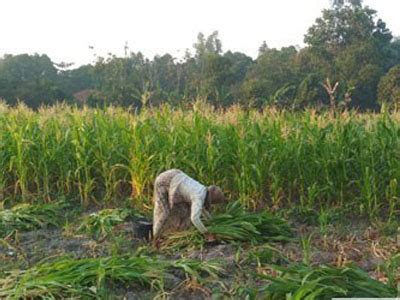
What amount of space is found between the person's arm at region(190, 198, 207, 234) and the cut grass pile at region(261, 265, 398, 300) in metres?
0.95

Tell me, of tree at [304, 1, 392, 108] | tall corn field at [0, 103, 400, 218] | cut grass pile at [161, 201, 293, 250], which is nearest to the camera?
cut grass pile at [161, 201, 293, 250]

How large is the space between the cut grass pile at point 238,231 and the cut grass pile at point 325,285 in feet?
3.22

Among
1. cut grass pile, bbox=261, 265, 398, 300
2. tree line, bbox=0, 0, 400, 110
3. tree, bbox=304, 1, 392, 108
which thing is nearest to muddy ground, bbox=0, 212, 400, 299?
cut grass pile, bbox=261, 265, 398, 300

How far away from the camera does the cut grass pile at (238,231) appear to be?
381 cm

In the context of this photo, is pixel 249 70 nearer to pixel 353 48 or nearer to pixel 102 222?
pixel 353 48

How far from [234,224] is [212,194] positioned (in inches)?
10.2

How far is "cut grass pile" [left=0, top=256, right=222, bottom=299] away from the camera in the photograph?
285 cm

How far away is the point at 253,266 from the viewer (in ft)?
11.2

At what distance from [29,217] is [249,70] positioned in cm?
2640

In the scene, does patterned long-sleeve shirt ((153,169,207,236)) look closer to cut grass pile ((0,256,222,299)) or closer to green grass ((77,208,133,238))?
green grass ((77,208,133,238))

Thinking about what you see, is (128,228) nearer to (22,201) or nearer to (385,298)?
(22,201)

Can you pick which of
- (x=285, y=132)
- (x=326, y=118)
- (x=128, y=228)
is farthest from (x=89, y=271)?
(x=326, y=118)

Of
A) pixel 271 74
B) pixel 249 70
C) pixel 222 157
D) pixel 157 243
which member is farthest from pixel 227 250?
pixel 249 70

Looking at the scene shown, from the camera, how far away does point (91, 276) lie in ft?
9.79
